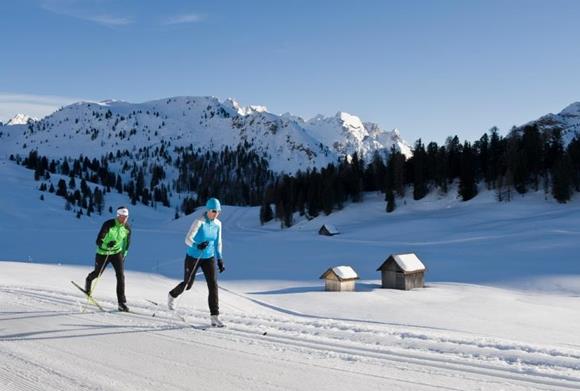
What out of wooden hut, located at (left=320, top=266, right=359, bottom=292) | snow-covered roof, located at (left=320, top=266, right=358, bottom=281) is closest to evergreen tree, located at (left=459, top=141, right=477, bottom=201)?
snow-covered roof, located at (left=320, top=266, right=358, bottom=281)

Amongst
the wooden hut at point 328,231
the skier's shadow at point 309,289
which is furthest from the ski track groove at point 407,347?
the wooden hut at point 328,231

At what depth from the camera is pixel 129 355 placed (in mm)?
7008

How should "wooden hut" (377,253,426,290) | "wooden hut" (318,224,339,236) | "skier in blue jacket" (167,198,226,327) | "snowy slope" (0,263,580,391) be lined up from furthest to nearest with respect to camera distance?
1. "wooden hut" (318,224,339,236)
2. "wooden hut" (377,253,426,290)
3. "skier in blue jacket" (167,198,226,327)
4. "snowy slope" (0,263,580,391)

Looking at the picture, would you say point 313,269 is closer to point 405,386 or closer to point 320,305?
point 320,305

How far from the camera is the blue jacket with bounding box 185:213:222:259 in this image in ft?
31.8

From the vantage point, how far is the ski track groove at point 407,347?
6.60m

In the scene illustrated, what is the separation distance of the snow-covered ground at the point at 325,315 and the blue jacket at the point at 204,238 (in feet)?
4.48

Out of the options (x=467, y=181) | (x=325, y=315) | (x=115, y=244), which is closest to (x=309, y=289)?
(x=325, y=315)

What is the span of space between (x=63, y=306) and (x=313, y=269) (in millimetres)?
34632

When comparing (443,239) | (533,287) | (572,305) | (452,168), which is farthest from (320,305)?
(452,168)

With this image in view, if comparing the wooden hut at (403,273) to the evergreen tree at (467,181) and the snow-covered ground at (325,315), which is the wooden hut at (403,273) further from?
the evergreen tree at (467,181)

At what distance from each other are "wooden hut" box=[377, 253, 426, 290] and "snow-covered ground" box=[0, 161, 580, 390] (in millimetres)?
1156

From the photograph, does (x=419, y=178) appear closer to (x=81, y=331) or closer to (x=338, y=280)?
(x=338, y=280)

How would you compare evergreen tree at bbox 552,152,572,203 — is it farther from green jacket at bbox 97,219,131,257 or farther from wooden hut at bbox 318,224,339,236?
green jacket at bbox 97,219,131,257
